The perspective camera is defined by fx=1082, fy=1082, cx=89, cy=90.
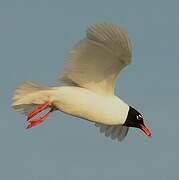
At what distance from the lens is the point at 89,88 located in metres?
19.4

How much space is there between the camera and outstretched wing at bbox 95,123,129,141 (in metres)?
20.9

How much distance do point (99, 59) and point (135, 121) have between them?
6.11 ft

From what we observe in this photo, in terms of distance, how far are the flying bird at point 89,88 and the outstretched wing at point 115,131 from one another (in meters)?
1.09

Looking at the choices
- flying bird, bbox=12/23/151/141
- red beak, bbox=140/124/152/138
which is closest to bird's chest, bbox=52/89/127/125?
flying bird, bbox=12/23/151/141

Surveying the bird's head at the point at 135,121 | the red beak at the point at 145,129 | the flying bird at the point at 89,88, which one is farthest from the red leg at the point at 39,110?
the red beak at the point at 145,129

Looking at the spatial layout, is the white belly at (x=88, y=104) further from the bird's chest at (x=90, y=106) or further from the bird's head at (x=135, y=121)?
the bird's head at (x=135, y=121)

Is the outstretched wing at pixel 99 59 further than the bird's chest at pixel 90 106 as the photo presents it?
No

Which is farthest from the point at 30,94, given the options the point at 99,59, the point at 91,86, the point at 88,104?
the point at 99,59

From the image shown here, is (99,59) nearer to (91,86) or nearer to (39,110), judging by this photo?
(91,86)

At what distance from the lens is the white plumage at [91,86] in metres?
18.3

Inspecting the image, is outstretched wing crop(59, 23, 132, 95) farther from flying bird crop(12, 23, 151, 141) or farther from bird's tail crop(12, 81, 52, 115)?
bird's tail crop(12, 81, 52, 115)

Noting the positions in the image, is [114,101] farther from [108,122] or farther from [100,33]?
[100,33]

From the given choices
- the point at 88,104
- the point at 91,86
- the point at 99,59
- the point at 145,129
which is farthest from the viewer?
the point at 145,129

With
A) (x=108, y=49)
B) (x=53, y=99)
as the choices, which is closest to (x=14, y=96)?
(x=53, y=99)
